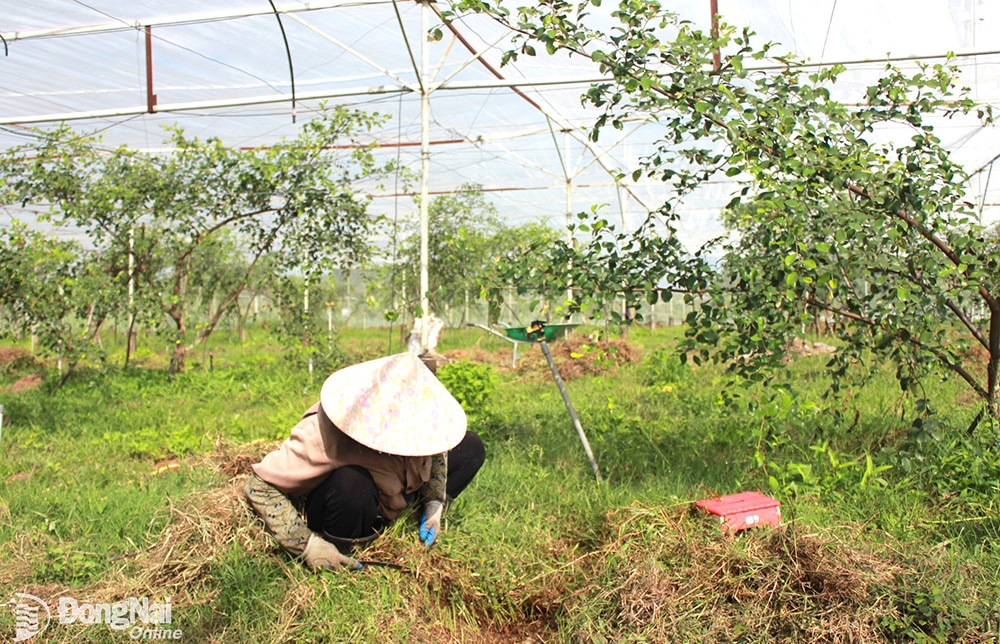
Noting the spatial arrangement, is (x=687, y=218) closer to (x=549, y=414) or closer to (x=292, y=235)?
(x=292, y=235)

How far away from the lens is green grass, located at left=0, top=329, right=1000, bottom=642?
2.45 metres

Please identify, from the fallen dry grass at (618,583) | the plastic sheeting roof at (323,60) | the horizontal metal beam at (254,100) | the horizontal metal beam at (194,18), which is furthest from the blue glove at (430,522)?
the horizontal metal beam at (194,18)

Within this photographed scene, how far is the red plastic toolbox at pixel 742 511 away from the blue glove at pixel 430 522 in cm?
96

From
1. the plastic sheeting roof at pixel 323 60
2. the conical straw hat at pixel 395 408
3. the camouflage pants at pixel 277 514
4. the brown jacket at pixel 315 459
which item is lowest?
the camouflage pants at pixel 277 514

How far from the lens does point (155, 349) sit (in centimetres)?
1253

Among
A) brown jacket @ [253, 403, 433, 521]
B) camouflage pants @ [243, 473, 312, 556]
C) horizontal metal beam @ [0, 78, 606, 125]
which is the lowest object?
camouflage pants @ [243, 473, 312, 556]

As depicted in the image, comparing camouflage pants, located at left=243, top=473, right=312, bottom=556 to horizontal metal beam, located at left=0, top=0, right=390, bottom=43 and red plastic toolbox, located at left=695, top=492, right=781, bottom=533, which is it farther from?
horizontal metal beam, located at left=0, top=0, right=390, bottom=43

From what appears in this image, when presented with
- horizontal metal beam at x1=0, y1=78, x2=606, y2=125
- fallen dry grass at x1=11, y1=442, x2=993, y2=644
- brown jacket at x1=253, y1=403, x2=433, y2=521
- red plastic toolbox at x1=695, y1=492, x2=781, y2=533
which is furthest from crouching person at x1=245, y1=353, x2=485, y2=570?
horizontal metal beam at x1=0, y1=78, x2=606, y2=125

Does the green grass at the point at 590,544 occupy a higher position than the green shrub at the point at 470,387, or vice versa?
the green shrub at the point at 470,387

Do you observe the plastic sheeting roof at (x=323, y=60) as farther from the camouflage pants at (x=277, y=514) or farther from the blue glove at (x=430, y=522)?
the camouflage pants at (x=277, y=514)

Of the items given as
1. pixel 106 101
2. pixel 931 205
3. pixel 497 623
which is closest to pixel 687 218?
pixel 106 101

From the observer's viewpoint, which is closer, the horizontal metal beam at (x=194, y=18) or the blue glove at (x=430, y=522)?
the blue glove at (x=430, y=522)

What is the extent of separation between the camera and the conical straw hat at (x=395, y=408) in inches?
104

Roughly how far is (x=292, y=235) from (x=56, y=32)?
2.50 m
